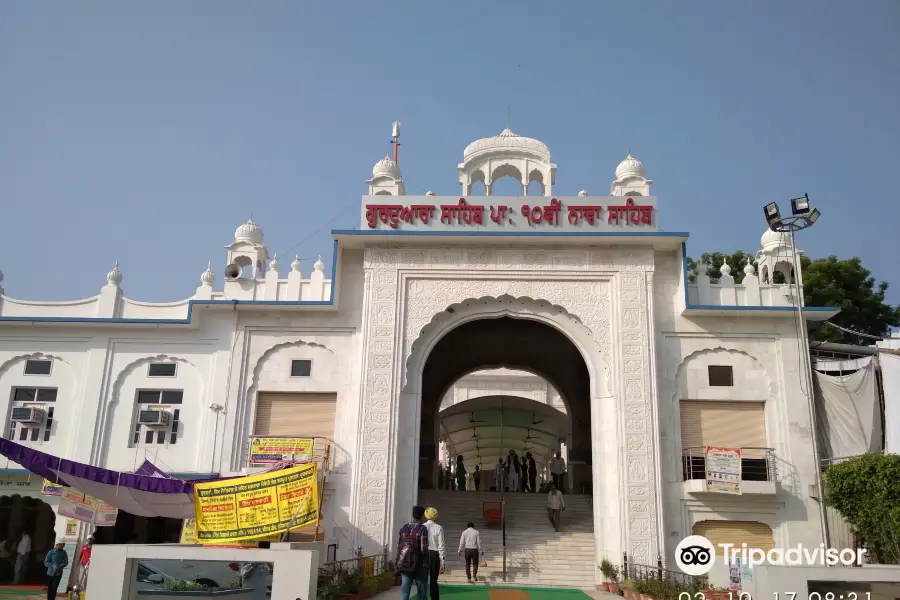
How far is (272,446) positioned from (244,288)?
4225 millimetres

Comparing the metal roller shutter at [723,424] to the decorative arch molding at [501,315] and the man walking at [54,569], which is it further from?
the man walking at [54,569]

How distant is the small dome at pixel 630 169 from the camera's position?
20719 mm

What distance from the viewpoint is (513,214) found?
65.1 ft

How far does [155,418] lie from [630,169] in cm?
1349

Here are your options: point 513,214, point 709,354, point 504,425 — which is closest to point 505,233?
point 513,214

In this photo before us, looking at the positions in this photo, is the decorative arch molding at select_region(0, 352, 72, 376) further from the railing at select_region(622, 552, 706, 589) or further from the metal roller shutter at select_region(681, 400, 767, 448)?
the metal roller shutter at select_region(681, 400, 767, 448)

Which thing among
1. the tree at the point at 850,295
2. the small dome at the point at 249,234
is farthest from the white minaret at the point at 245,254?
the tree at the point at 850,295

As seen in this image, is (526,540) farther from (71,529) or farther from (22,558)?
(22,558)

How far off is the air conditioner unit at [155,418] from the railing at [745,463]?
1244cm

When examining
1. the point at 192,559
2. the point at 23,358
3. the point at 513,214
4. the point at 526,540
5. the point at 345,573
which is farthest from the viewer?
the point at 23,358

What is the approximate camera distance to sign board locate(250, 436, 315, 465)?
18.5 metres

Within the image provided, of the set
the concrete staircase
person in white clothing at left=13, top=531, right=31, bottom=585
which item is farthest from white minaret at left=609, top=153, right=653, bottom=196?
person in white clothing at left=13, top=531, right=31, bottom=585

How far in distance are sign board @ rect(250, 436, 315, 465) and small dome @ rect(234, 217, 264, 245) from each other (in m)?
5.47

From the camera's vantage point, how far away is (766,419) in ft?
62.2
